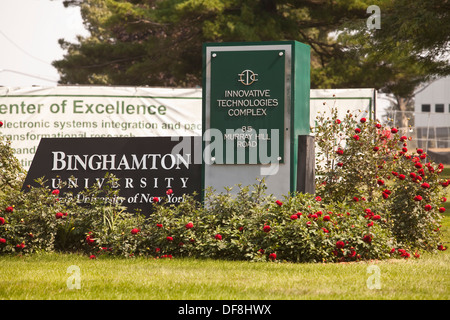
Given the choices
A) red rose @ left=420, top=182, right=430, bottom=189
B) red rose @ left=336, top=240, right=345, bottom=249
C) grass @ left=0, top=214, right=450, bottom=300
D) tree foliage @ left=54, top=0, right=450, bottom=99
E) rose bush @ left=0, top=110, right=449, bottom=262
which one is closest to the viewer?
grass @ left=0, top=214, right=450, bottom=300

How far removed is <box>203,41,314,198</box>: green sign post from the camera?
28.9ft

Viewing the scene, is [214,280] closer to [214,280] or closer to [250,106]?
[214,280]

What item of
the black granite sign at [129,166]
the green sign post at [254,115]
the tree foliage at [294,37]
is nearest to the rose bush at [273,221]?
the green sign post at [254,115]

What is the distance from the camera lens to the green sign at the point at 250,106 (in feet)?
29.0

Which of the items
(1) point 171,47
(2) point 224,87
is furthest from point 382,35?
(2) point 224,87

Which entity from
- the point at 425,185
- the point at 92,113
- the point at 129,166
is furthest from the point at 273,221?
the point at 92,113

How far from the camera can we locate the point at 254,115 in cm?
888

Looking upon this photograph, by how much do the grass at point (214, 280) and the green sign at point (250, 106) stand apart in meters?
1.88

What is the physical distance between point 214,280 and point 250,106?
3166mm

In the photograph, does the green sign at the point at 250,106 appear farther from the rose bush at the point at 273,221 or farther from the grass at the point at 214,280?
the grass at the point at 214,280

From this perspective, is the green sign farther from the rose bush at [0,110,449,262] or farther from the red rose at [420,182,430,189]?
the red rose at [420,182,430,189]

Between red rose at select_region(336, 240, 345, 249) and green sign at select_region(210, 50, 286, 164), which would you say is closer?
red rose at select_region(336, 240, 345, 249)

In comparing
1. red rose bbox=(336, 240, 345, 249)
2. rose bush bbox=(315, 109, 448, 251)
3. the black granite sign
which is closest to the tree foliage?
rose bush bbox=(315, 109, 448, 251)
